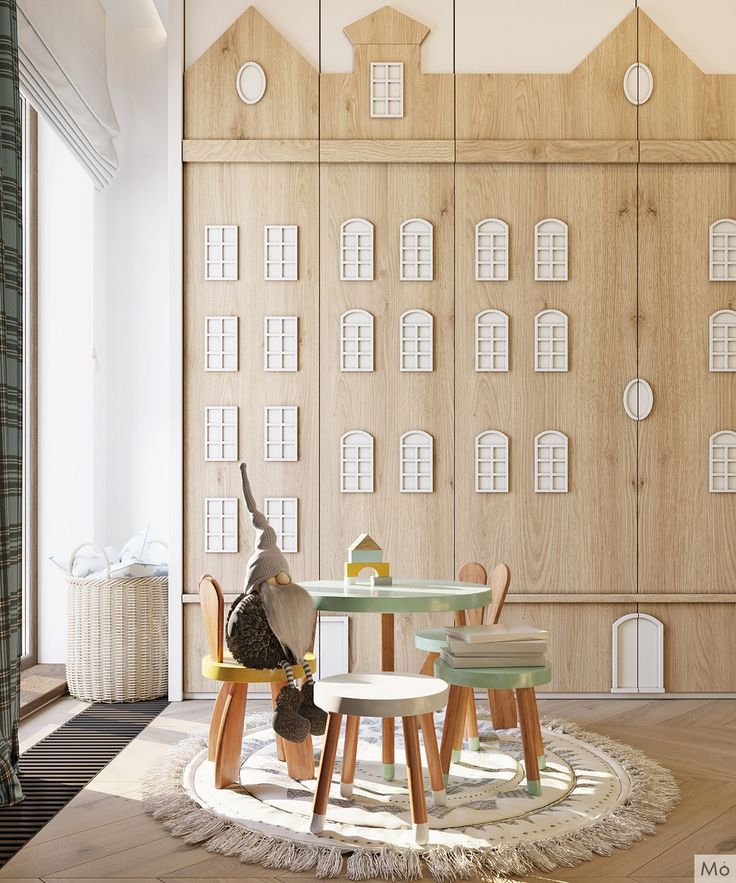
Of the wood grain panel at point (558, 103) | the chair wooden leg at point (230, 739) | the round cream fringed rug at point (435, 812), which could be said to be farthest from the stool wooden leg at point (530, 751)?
the wood grain panel at point (558, 103)

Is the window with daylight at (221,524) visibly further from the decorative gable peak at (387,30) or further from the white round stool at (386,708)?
the decorative gable peak at (387,30)

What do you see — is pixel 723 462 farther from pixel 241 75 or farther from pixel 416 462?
pixel 241 75

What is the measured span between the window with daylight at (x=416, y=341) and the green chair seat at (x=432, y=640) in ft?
4.13

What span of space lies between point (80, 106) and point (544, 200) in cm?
208

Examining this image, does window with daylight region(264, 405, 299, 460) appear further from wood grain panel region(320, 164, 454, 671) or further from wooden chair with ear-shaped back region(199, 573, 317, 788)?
wooden chair with ear-shaped back region(199, 573, 317, 788)

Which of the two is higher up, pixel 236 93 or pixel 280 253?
pixel 236 93

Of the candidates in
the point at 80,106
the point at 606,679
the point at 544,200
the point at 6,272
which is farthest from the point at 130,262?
the point at 606,679

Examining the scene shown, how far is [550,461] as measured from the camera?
3.80 meters

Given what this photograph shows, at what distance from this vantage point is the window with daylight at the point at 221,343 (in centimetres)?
382

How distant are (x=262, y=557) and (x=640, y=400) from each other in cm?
208

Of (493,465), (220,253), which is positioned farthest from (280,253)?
(493,465)

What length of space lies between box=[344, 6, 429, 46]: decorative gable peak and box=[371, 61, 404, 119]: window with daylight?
101 millimetres

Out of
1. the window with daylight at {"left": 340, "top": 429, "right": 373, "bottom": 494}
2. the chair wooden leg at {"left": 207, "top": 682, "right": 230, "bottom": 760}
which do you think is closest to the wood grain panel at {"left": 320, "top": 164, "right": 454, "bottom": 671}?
the window with daylight at {"left": 340, "top": 429, "right": 373, "bottom": 494}

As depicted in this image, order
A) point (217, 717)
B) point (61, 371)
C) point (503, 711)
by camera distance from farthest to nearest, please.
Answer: point (61, 371)
point (503, 711)
point (217, 717)
